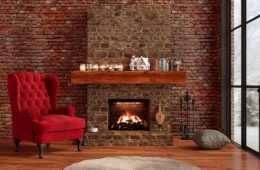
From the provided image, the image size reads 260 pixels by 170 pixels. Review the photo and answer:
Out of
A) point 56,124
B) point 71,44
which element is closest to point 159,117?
point 56,124

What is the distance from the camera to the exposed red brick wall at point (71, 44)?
7.16 m

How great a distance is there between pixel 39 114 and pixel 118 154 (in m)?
1.31

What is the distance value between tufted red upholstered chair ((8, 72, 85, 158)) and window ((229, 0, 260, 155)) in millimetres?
2594

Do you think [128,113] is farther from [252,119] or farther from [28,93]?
[252,119]

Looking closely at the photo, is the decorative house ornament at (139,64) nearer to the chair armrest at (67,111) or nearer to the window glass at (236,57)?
the chair armrest at (67,111)

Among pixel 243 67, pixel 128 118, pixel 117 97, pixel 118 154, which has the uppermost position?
pixel 243 67

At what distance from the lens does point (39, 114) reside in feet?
18.0

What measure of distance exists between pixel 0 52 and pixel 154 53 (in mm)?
2979

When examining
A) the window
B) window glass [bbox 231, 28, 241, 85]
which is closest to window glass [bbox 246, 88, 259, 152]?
the window

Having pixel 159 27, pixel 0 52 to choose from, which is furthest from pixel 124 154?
pixel 0 52

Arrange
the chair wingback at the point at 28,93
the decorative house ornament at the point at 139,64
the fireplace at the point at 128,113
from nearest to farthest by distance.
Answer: the chair wingback at the point at 28,93 < the decorative house ornament at the point at 139,64 < the fireplace at the point at 128,113

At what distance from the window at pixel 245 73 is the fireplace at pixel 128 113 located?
1575 mm

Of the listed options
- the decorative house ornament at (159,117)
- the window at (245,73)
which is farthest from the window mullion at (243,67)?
the decorative house ornament at (159,117)

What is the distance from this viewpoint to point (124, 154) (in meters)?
5.51
